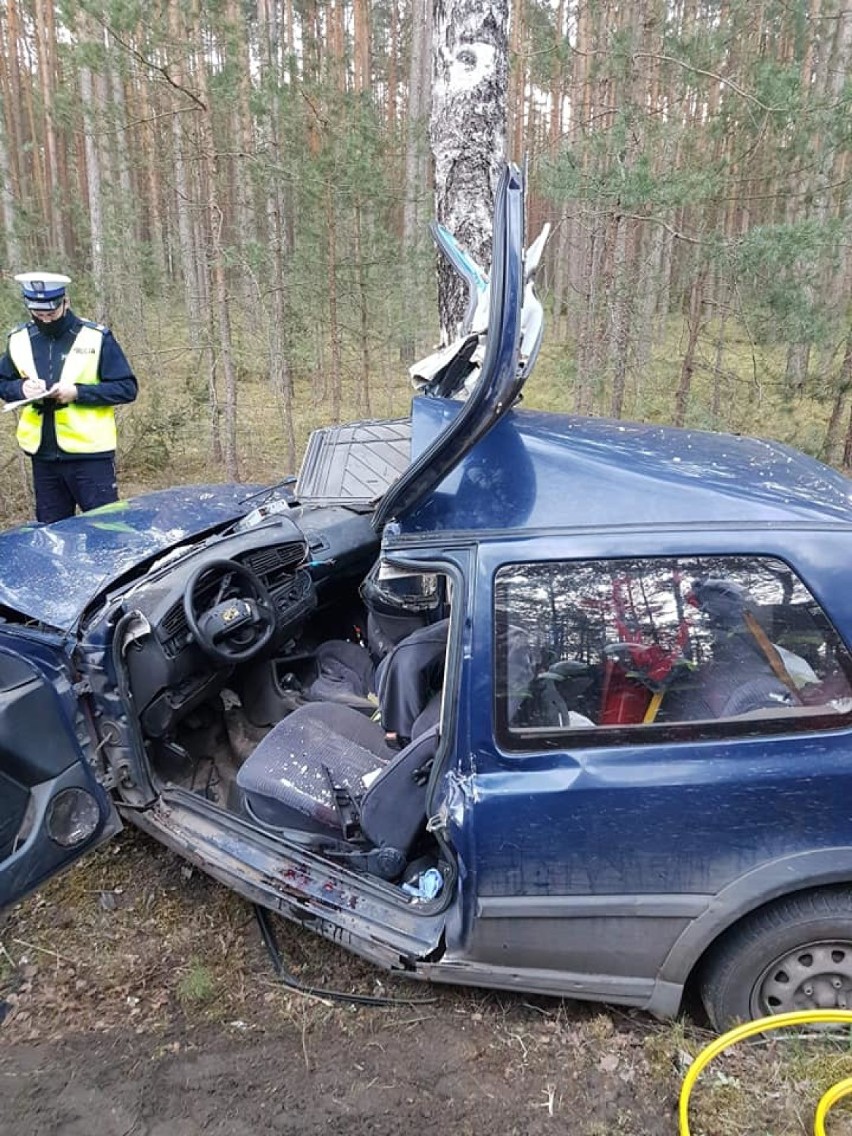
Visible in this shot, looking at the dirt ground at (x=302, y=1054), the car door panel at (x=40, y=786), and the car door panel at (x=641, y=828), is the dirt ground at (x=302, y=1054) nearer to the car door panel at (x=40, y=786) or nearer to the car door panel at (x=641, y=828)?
the car door panel at (x=641, y=828)

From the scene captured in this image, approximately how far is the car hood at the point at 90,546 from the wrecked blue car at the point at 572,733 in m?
0.30

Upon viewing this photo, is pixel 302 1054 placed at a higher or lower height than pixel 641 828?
lower

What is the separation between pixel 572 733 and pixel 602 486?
0.73 metres

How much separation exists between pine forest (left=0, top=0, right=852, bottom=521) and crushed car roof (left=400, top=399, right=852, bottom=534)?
9.77 feet

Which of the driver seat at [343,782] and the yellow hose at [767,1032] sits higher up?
the driver seat at [343,782]

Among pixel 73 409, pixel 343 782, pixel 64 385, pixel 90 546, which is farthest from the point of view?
pixel 73 409

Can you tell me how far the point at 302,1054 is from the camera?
2.27 m

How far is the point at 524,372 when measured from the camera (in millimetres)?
2035

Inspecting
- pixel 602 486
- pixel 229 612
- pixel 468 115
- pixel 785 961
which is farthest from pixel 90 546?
pixel 468 115

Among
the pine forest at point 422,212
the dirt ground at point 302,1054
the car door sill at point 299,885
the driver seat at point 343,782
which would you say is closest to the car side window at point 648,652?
the driver seat at point 343,782

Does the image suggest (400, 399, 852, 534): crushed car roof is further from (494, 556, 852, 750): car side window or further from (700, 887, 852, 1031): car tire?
(700, 887, 852, 1031): car tire

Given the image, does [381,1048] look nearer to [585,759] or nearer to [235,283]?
[585,759]

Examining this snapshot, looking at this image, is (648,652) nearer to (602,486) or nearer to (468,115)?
(602,486)

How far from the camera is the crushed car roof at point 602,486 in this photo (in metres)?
2.14
